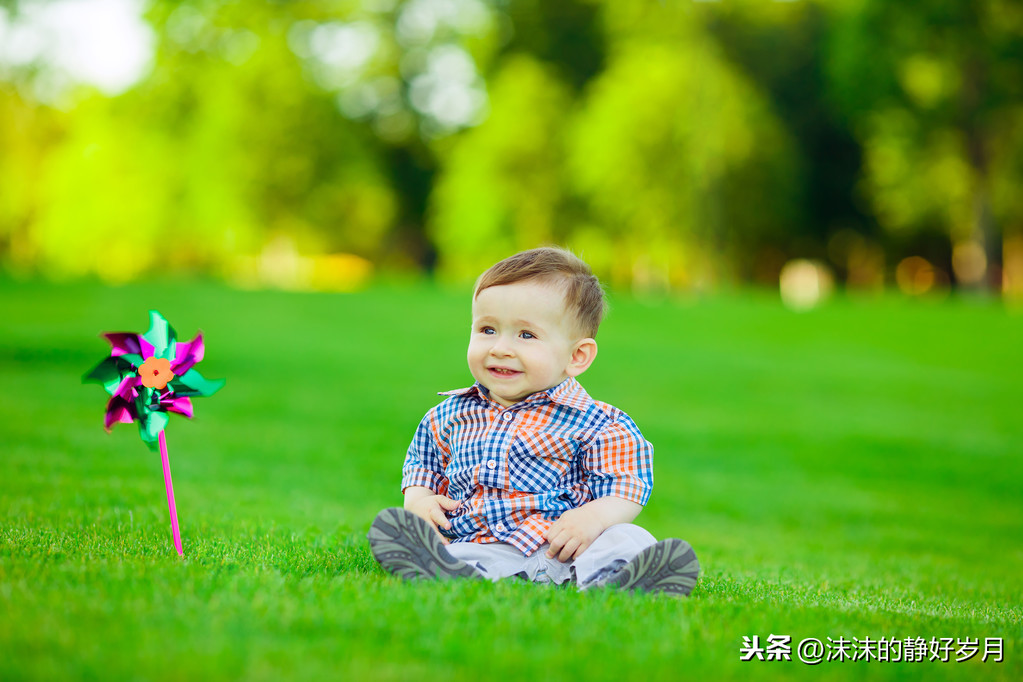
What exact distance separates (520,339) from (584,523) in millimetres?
777

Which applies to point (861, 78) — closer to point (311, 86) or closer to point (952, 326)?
point (952, 326)

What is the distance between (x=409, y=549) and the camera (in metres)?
3.60

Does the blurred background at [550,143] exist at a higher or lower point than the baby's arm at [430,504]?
higher

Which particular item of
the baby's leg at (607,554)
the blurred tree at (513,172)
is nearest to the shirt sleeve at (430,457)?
the baby's leg at (607,554)

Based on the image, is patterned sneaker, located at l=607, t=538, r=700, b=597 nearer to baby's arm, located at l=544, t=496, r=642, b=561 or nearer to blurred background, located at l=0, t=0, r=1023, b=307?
baby's arm, located at l=544, t=496, r=642, b=561

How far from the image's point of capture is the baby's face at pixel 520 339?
3.98m

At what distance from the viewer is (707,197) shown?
120 feet

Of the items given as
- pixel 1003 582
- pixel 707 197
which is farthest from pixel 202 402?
pixel 707 197

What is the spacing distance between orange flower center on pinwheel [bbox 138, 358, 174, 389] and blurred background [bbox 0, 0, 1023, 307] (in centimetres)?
3119

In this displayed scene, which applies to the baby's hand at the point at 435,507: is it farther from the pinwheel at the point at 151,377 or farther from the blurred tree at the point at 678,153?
the blurred tree at the point at 678,153

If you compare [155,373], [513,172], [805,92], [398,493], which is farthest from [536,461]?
[805,92]

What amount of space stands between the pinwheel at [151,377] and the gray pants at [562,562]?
1.16m

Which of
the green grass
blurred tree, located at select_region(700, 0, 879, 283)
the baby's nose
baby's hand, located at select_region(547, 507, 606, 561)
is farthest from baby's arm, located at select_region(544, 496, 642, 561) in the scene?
blurred tree, located at select_region(700, 0, 879, 283)

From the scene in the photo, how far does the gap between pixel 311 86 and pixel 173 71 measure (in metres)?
6.66
